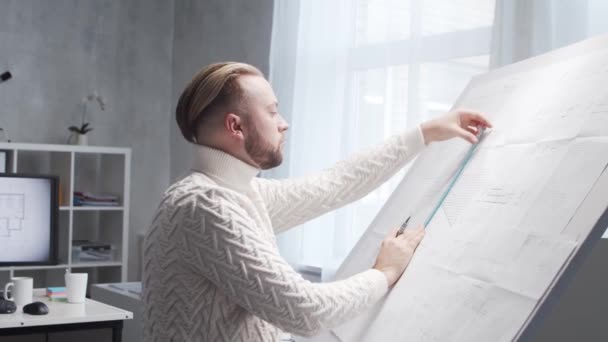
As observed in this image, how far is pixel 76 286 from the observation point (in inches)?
126

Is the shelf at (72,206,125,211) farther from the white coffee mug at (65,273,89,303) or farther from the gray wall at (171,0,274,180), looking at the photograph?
the white coffee mug at (65,273,89,303)

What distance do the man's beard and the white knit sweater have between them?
3 centimetres

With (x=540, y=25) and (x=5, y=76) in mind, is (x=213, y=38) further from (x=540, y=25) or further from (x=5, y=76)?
(x=540, y=25)

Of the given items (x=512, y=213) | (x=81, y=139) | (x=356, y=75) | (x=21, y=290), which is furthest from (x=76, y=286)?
(x=512, y=213)

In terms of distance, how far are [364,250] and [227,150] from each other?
1.57ft

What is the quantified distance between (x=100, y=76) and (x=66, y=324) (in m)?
2.92

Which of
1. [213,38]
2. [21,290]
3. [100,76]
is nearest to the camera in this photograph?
[21,290]

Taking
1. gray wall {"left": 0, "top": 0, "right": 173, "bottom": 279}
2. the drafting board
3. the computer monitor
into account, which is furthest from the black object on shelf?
the drafting board

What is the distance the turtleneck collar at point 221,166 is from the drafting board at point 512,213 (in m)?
0.35

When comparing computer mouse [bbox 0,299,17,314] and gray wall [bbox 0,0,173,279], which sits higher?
gray wall [bbox 0,0,173,279]

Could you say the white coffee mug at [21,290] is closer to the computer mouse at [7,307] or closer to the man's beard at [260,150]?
the computer mouse at [7,307]

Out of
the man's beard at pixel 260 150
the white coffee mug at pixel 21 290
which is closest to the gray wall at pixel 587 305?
the man's beard at pixel 260 150

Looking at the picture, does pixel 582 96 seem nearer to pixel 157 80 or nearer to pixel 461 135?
pixel 461 135

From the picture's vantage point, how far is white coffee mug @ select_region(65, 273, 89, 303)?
318 cm
